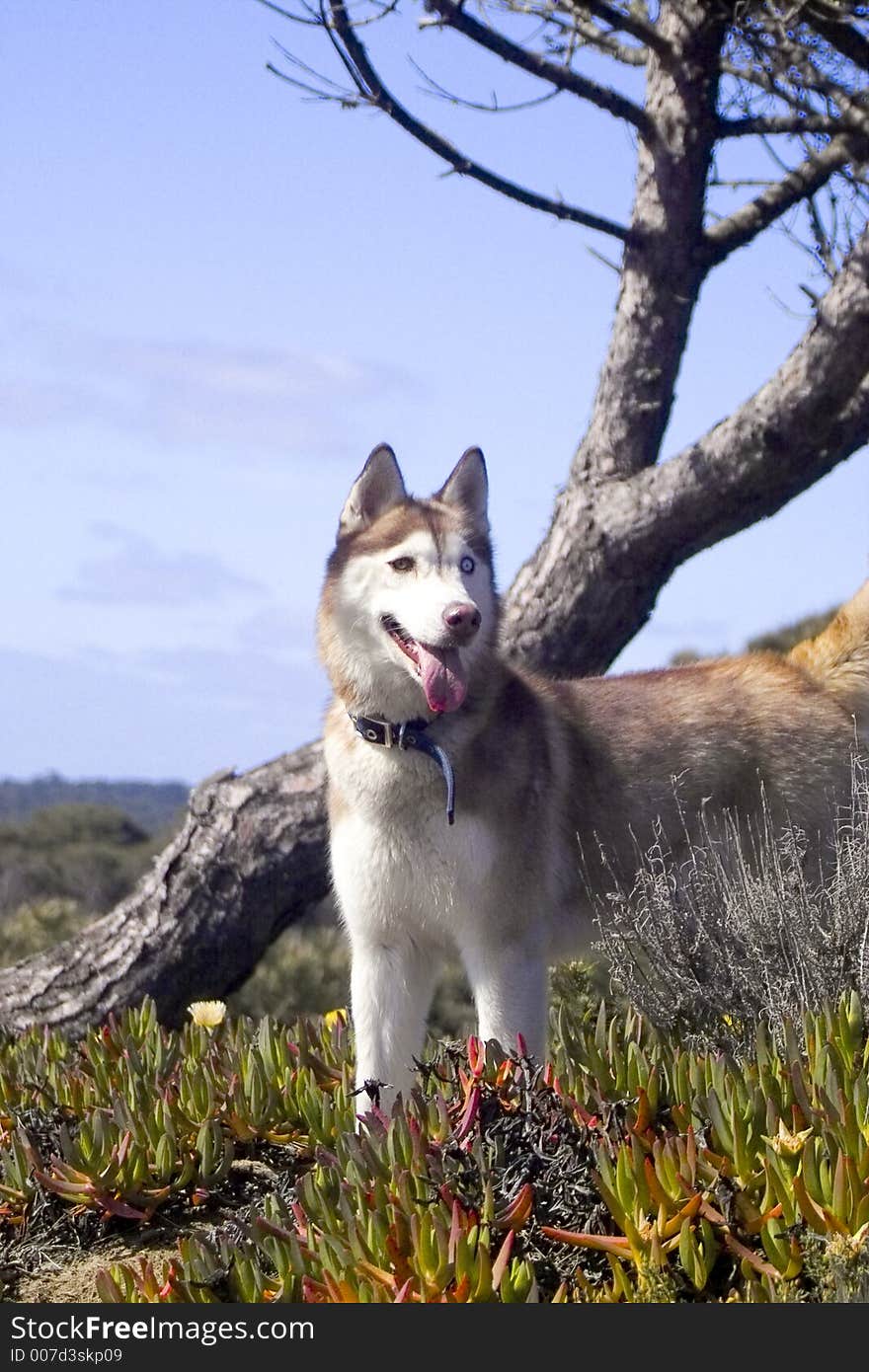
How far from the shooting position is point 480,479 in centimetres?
596

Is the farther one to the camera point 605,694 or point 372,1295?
point 605,694

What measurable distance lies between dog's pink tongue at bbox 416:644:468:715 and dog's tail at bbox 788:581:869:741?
2.20m

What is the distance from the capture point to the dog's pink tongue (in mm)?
5324

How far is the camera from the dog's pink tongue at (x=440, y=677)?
17.5 feet

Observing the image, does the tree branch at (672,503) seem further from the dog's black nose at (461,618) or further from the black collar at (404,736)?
the dog's black nose at (461,618)

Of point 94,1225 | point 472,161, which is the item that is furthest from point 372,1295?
point 472,161

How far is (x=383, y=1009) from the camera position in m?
5.71

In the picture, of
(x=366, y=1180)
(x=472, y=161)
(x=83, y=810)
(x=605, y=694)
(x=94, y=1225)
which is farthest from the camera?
(x=83, y=810)

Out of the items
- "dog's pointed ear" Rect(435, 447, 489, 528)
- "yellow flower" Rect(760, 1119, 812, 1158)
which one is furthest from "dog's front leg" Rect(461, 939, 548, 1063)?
"dog's pointed ear" Rect(435, 447, 489, 528)

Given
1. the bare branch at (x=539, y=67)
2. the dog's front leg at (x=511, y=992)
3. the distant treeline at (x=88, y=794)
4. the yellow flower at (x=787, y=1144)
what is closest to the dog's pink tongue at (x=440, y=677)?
the dog's front leg at (x=511, y=992)

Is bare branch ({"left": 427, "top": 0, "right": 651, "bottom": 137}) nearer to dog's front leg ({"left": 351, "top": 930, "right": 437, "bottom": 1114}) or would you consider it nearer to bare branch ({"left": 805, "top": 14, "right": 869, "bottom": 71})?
bare branch ({"left": 805, "top": 14, "right": 869, "bottom": 71})

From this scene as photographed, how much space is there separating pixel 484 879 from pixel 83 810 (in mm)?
28589

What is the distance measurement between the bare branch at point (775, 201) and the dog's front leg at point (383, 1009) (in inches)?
185

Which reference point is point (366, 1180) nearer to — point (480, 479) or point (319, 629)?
point (319, 629)
